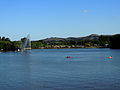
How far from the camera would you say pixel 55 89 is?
125 ft

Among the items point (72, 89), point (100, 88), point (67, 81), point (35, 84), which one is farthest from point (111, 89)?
point (35, 84)

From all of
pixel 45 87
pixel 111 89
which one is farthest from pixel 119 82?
pixel 45 87

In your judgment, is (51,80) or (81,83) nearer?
(81,83)

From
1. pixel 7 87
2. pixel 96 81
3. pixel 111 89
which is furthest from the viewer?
pixel 96 81

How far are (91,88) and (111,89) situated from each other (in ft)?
8.74

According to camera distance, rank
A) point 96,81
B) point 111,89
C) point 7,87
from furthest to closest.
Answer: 1. point 96,81
2. point 7,87
3. point 111,89

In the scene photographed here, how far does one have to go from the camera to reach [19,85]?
139 feet

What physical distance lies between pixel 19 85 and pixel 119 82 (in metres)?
14.9

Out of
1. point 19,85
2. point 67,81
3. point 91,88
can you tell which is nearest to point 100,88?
point 91,88

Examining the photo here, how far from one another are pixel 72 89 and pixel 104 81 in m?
7.80

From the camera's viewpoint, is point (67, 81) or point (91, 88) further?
point (67, 81)

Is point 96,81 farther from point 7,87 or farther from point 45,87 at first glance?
point 7,87

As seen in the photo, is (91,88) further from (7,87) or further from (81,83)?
(7,87)

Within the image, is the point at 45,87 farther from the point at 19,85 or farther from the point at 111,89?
the point at 111,89
